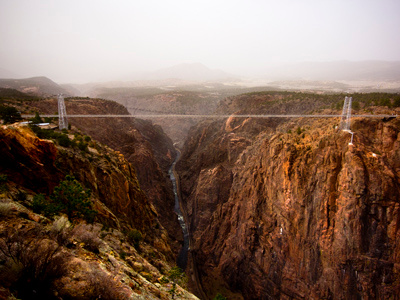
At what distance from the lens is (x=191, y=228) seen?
33281 millimetres

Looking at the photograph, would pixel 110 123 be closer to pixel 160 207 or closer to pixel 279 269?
pixel 160 207

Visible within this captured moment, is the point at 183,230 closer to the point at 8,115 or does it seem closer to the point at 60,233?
the point at 8,115

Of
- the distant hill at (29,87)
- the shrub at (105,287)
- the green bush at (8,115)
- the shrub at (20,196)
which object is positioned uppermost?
the distant hill at (29,87)

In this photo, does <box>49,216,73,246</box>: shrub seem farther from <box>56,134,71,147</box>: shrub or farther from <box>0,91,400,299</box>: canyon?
<box>56,134,71,147</box>: shrub

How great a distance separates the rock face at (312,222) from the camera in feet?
50.2

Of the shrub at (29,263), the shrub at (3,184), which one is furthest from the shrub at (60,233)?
the shrub at (3,184)

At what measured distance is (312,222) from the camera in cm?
1795

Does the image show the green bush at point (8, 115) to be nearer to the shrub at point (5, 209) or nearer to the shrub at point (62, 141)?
the shrub at point (62, 141)

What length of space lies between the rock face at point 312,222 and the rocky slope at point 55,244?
1172 centimetres

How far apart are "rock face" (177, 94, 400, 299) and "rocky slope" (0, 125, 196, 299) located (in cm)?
1172

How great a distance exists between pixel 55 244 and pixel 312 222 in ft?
57.9

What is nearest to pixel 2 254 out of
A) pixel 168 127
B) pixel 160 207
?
pixel 160 207

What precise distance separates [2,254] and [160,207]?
3015cm

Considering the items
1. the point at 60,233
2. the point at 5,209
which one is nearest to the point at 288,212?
the point at 60,233
